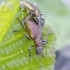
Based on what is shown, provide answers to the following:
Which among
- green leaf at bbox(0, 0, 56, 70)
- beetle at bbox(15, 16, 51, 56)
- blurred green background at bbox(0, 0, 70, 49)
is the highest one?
blurred green background at bbox(0, 0, 70, 49)

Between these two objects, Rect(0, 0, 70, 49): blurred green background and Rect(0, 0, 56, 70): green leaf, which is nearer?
Rect(0, 0, 56, 70): green leaf

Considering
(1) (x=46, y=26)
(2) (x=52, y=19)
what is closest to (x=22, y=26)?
(1) (x=46, y=26)

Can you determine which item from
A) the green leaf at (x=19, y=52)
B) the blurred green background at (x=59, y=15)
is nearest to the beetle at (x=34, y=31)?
the green leaf at (x=19, y=52)

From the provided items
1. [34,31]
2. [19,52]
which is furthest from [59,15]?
[19,52]

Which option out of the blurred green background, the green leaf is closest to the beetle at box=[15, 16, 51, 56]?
the green leaf

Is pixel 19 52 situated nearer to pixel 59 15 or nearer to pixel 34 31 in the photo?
pixel 34 31

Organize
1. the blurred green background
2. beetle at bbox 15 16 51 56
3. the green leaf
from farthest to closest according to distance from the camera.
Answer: the blurred green background
beetle at bbox 15 16 51 56
the green leaf

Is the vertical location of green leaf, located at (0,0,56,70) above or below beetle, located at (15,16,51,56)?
below

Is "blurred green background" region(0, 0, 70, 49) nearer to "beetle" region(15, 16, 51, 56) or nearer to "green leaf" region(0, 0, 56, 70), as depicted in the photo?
"beetle" region(15, 16, 51, 56)
